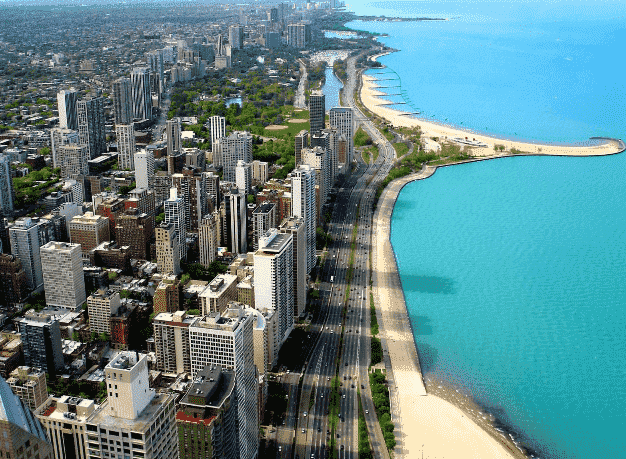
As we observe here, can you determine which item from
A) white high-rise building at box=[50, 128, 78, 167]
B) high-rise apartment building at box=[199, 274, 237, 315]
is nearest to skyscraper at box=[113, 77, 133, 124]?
white high-rise building at box=[50, 128, 78, 167]

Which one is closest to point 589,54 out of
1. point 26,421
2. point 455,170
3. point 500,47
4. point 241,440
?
point 500,47

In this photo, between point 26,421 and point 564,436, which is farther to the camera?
point 564,436

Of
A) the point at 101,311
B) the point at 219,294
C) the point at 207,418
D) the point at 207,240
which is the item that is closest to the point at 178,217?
the point at 207,240

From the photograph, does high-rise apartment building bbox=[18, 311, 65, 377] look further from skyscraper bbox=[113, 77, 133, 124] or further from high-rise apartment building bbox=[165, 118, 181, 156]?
skyscraper bbox=[113, 77, 133, 124]

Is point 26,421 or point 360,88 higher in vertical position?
point 26,421

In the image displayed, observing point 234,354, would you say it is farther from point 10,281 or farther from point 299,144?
point 299,144

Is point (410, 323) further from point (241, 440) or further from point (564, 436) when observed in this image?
point (241, 440)
